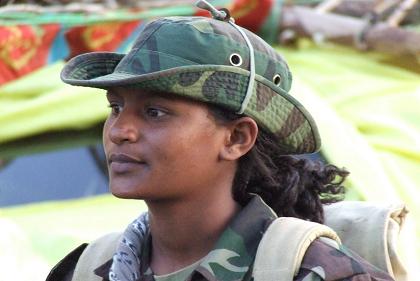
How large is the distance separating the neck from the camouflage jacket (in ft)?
0.09

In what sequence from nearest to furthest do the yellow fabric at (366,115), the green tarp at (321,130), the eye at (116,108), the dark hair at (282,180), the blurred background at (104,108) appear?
the eye at (116,108) < the dark hair at (282,180) < the green tarp at (321,130) < the blurred background at (104,108) < the yellow fabric at (366,115)

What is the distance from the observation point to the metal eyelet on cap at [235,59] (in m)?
2.08

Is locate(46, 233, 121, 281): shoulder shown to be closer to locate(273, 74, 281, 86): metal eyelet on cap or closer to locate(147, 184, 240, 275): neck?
locate(147, 184, 240, 275): neck

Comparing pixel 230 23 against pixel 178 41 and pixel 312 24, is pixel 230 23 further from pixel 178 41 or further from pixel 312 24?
pixel 312 24

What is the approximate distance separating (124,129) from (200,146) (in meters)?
0.13

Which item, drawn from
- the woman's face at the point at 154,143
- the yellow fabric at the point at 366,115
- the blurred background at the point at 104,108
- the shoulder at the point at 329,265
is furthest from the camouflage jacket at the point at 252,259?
the yellow fabric at the point at 366,115

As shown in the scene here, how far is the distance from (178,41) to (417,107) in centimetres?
252

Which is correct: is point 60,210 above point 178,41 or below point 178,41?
below

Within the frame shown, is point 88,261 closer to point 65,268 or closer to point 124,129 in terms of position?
point 65,268

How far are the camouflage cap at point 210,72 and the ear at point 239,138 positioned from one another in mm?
19

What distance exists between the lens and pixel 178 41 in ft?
6.81

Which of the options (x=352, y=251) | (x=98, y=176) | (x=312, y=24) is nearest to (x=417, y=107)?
(x=312, y=24)

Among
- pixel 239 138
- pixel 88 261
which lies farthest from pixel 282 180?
pixel 88 261

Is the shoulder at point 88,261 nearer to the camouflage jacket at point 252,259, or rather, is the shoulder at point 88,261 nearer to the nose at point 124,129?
the camouflage jacket at point 252,259
